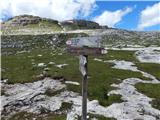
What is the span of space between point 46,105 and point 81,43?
13921 millimetres

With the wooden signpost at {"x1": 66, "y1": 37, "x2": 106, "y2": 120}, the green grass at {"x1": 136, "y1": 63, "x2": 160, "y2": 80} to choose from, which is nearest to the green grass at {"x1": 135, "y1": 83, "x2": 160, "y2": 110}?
the green grass at {"x1": 136, "y1": 63, "x2": 160, "y2": 80}

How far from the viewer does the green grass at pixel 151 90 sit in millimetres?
36769

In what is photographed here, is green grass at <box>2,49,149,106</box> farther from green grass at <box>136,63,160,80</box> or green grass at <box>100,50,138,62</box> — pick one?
green grass at <box>100,50,138,62</box>

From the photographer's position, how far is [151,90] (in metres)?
41.2

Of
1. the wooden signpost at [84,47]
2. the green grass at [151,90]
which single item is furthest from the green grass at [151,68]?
the wooden signpost at [84,47]

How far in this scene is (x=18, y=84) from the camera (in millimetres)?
43031

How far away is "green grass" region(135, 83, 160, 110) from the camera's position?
36.8 metres

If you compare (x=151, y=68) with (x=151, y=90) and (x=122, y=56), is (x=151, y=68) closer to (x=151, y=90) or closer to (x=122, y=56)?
(x=151, y=90)

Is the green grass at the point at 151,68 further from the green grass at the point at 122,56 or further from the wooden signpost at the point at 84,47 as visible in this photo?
the wooden signpost at the point at 84,47

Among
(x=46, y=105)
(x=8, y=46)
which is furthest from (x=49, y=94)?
(x=8, y=46)

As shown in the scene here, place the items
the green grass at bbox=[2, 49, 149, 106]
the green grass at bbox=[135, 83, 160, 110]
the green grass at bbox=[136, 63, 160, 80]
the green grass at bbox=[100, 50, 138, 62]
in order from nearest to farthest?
the green grass at bbox=[135, 83, 160, 110]
the green grass at bbox=[2, 49, 149, 106]
the green grass at bbox=[136, 63, 160, 80]
the green grass at bbox=[100, 50, 138, 62]

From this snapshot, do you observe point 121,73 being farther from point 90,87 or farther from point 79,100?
point 79,100

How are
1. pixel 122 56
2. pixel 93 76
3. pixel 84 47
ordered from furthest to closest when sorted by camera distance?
1. pixel 122 56
2. pixel 93 76
3. pixel 84 47

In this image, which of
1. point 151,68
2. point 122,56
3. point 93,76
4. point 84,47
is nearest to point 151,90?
point 93,76
